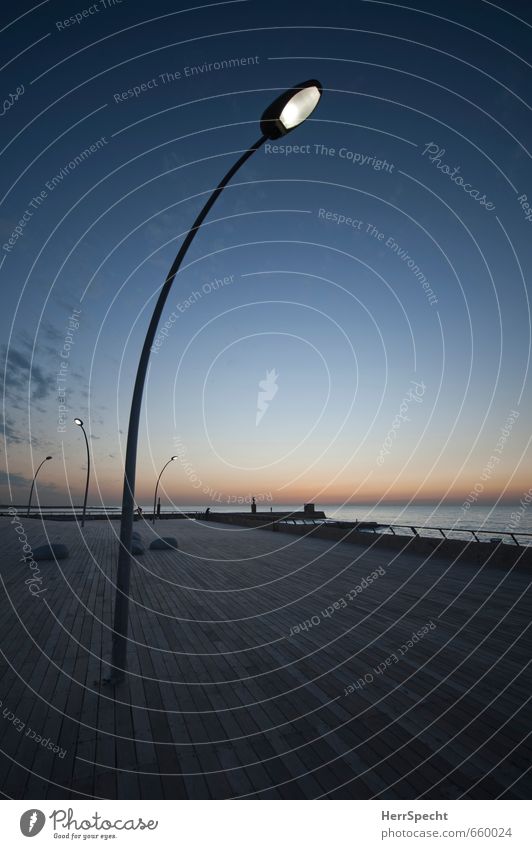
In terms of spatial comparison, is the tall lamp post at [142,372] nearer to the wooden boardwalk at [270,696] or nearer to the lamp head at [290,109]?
the lamp head at [290,109]

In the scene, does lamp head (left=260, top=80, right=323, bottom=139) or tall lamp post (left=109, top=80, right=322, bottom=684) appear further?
tall lamp post (left=109, top=80, right=322, bottom=684)

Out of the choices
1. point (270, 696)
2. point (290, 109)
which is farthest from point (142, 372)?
point (270, 696)

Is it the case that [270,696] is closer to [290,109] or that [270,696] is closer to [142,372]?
[142,372]

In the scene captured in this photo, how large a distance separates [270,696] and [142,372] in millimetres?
5072

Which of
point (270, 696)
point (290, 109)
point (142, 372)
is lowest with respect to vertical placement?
point (270, 696)

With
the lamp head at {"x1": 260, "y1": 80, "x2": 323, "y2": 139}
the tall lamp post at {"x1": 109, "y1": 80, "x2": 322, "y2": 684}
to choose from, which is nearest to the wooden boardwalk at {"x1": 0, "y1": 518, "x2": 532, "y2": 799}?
the tall lamp post at {"x1": 109, "y1": 80, "x2": 322, "y2": 684}

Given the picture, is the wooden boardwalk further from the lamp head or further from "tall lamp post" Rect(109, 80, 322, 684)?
the lamp head

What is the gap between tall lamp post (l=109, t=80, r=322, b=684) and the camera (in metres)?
4.54

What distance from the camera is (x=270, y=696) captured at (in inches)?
193

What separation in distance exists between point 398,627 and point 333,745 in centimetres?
421

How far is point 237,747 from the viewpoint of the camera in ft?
12.5

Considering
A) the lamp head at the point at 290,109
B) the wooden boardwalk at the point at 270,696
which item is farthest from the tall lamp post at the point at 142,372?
the wooden boardwalk at the point at 270,696
